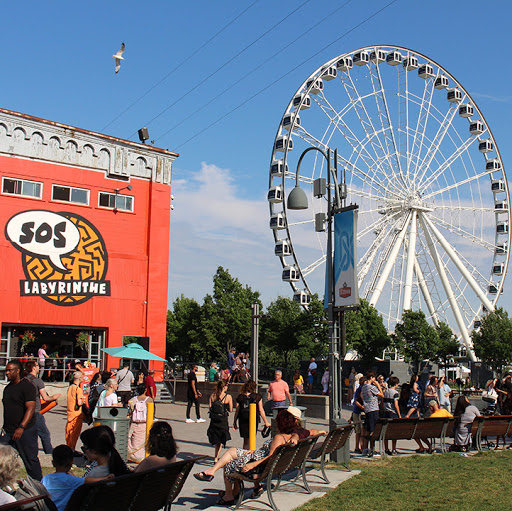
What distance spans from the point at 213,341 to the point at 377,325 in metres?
14.6

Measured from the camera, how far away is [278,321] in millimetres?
59875

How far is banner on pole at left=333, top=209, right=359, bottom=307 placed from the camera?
39.1ft

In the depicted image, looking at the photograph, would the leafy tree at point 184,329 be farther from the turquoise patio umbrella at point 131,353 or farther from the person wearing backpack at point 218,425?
the person wearing backpack at point 218,425

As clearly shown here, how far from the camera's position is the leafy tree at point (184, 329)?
2380 inches

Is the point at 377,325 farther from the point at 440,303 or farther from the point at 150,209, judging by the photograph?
the point at 150,209

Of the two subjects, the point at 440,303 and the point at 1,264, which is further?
the point at 440,303

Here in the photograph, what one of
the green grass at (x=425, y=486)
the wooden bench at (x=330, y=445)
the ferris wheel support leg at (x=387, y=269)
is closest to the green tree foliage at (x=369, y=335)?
the ferris wheel support leg at (x=387, y=269)

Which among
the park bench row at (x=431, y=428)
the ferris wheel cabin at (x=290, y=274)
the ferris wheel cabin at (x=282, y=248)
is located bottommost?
the park bench row at (x=431, y=428)

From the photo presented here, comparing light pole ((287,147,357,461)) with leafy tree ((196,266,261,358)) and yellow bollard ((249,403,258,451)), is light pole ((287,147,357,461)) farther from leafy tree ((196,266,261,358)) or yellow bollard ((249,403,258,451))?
leafy tree ((196,266,261,358))

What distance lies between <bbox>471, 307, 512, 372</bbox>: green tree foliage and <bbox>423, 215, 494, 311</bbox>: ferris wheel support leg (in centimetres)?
1183

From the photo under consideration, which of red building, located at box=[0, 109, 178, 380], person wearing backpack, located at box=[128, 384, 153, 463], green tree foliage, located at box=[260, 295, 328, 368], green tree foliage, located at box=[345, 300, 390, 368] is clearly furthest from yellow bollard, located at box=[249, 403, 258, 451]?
green tree foliage, located at box=[345, 300, 390, 368]

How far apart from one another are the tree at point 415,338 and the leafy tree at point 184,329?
707 inches

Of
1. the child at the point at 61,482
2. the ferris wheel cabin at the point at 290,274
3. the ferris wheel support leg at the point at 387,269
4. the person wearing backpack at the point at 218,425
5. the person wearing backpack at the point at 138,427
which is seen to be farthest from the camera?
the ferris wheel support leg at the point at 387,269

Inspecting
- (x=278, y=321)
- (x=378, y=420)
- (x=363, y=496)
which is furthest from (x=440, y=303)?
(x=363, y=496)
